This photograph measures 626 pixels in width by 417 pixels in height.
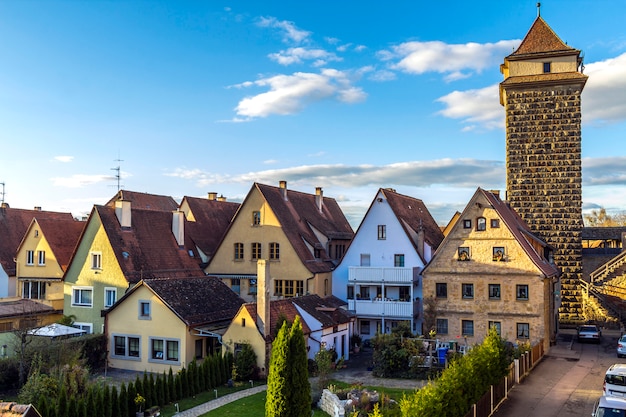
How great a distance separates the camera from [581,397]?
82.7ft

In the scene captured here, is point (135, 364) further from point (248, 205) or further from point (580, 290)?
point (580, 290)

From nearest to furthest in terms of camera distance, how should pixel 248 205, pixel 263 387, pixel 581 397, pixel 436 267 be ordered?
pixel 581 397
pixel 263 387
pixel 436 267
pixel 248 205

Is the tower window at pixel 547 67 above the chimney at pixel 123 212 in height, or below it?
above

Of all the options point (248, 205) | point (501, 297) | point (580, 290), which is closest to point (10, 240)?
point (248, 205)

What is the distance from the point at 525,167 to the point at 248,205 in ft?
73.4

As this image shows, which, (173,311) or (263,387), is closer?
(263,387)

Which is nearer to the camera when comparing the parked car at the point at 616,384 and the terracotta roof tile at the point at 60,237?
the parked car at the point at 616,384

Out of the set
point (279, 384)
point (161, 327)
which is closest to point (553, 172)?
point (161, 327)

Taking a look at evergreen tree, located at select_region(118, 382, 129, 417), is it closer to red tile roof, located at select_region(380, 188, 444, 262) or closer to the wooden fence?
the wooden fence

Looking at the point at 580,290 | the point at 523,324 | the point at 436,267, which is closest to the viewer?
the point at 523,324

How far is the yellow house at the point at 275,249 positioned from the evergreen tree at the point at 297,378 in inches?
736

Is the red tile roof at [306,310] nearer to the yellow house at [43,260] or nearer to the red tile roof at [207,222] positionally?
the red tile roof at [207,222]

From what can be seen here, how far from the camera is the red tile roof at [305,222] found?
42.5m

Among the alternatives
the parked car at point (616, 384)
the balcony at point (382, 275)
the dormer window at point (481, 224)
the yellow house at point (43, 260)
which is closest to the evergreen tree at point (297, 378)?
the parked car at point (616, 384)
